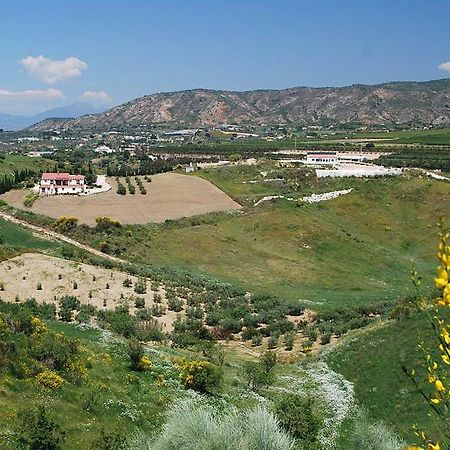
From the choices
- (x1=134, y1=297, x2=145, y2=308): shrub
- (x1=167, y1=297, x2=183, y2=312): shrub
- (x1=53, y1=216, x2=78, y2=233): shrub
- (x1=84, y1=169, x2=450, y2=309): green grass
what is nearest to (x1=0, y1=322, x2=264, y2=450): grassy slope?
(x1=134, y1=297, x2=145, y2=308): shrub

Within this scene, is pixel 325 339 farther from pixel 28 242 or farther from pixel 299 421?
pixel 28 242

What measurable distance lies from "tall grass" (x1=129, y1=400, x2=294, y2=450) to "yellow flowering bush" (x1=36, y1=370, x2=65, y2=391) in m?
4.36

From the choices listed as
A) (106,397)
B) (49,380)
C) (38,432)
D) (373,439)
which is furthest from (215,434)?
(49,380)

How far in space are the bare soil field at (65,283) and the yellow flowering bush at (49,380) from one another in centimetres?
1362

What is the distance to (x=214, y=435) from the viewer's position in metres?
10.4

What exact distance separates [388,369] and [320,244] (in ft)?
118

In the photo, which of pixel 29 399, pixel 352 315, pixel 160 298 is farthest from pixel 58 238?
pixel 29 399

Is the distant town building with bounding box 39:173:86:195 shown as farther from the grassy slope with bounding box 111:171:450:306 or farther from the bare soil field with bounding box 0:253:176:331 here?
the bare soil field with bounding box 0:253:176:331

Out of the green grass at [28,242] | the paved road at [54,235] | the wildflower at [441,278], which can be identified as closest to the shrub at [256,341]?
the paved road at [54,235]

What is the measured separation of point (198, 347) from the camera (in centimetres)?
2444

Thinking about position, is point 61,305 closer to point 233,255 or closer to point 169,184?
point 233,255

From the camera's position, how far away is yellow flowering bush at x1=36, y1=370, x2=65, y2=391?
1492 centimetres

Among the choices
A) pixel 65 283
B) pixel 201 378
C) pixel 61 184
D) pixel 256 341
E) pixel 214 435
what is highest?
pixel 61 184

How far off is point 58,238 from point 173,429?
4590cm
